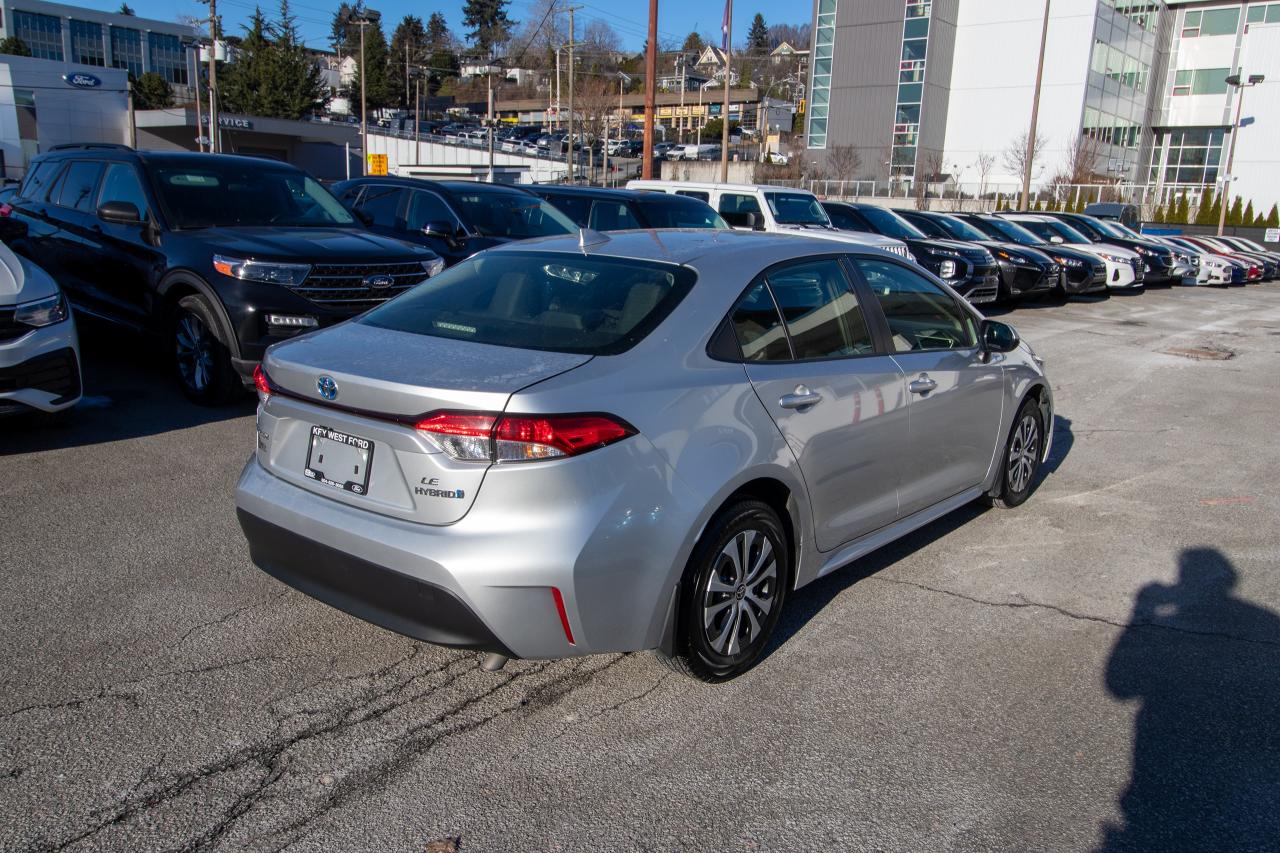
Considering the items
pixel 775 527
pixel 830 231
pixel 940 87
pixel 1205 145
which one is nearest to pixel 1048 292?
pixel 830 231

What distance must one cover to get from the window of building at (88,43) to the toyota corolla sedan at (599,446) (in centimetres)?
9065

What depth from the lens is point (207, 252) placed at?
7.22 m

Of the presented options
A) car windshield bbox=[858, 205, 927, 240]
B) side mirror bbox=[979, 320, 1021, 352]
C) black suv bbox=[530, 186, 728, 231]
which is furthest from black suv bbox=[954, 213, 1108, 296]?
side mirror bbox=[979, 320, 1021, 352]

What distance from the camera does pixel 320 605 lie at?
13.9 feet

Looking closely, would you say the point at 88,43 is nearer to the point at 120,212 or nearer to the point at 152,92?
the point at 152,92

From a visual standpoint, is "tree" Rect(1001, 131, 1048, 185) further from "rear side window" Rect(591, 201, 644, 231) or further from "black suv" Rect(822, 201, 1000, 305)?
"rear side window" Rect(591, 201, 644, 231)

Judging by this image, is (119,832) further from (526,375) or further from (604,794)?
(526,375)

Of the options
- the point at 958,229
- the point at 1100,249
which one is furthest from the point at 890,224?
the point at 1100,249

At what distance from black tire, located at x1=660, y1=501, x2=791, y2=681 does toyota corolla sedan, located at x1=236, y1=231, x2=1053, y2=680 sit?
0.04 feet

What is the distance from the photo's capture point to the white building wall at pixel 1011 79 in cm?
5600

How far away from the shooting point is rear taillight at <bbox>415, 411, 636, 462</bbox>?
3057 mm

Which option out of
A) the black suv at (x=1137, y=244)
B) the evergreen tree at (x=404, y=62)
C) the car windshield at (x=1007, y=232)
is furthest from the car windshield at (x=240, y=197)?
the evergreen tree at (x=404, y=62)

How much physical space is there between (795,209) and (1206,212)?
46.4 meters

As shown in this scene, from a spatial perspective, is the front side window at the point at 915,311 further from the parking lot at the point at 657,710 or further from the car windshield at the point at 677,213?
the car windshield at the point at 677,213
